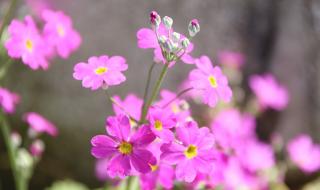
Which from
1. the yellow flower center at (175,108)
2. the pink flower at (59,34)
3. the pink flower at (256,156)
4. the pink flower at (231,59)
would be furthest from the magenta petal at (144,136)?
the pink flower at (231,59)

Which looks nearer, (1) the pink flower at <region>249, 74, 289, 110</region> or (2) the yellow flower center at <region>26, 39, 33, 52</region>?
(2) the yellow flower center at <region>26, 39, 33, 52</region>

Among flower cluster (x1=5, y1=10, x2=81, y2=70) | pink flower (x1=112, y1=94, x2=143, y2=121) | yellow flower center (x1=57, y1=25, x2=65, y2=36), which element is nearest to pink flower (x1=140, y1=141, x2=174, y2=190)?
pink flower (x1=112, y1=94, x2=143, y2=121)

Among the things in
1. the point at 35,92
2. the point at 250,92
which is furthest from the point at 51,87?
the point at 250,92

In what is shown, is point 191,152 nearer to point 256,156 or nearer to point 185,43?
→ point 185,43

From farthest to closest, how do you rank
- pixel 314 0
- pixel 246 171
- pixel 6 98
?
pixel 314 0, pixel 246 171, pixel 6 98

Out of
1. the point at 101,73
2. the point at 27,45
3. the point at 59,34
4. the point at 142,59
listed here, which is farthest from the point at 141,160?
the point at 142,59

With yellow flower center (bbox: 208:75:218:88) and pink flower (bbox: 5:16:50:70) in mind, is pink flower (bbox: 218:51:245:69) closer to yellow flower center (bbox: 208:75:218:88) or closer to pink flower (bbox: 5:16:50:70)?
pink flower (bbox: 5:16:50:70)

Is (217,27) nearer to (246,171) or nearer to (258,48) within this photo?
(258,48)

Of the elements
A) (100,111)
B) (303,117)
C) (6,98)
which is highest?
(6,98)
